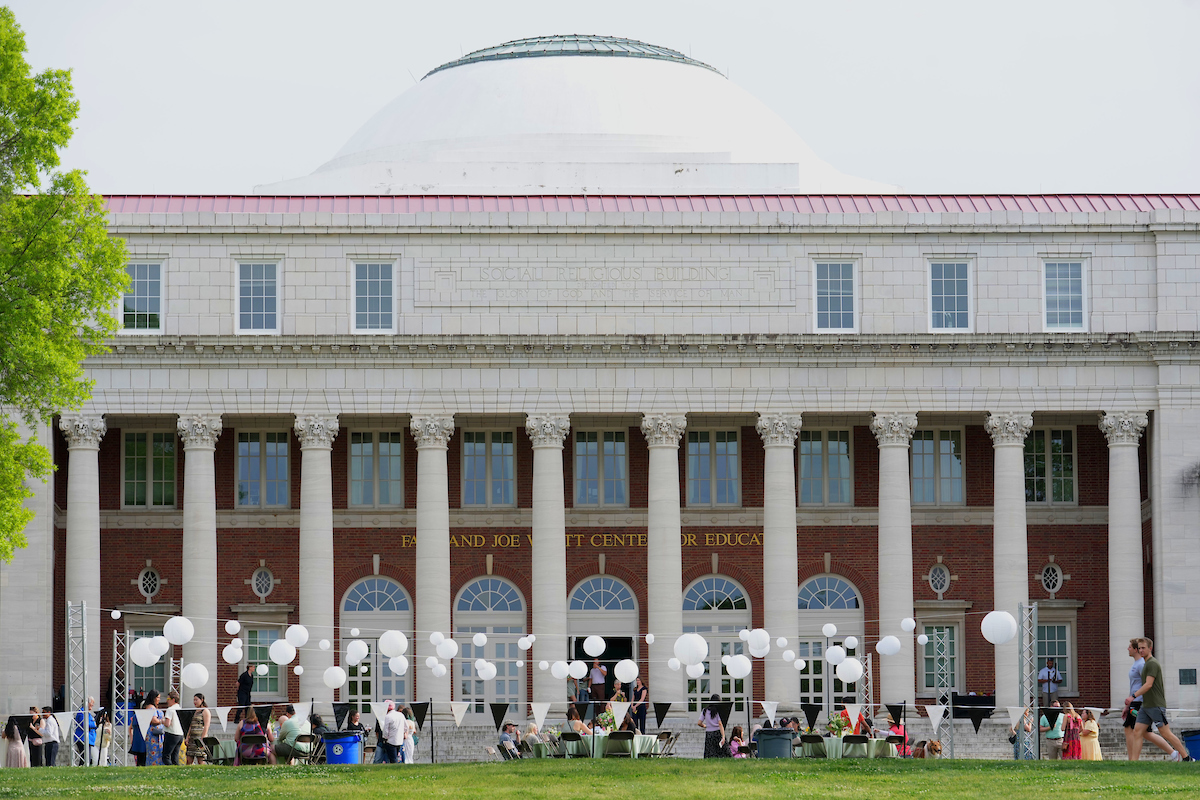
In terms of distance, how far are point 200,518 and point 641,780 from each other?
23.6m

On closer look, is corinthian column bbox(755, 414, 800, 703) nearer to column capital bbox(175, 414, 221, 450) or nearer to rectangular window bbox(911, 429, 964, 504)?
rectangular window bbox(911, 429, 964, 504)

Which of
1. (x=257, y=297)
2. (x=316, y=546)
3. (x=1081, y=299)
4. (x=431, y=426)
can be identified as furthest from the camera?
(x=1081, y=299)

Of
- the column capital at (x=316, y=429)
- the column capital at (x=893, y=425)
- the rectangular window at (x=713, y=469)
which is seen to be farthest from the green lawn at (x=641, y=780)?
the rectangular window at (x=713, y=469)

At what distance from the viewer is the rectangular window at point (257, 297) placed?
5356cm

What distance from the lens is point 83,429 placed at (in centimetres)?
5225

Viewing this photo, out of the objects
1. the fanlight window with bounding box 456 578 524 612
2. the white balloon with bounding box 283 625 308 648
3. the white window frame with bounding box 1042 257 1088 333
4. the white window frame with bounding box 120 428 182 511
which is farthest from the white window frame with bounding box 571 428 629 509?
the white balloon with bounding box 283 625 308 648

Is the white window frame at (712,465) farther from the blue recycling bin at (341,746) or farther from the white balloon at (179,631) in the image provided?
the white balloon at (179,631)

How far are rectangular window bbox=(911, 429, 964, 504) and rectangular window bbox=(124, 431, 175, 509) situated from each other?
1980 centimetres

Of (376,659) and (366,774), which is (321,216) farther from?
(366,774)

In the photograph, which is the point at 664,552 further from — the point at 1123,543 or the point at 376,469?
the point at 1123,543

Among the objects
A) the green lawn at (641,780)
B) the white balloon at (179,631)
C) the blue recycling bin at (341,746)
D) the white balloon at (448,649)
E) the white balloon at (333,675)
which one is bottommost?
the blue recycling bin at (341,746)

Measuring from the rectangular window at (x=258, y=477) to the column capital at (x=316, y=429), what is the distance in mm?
3432

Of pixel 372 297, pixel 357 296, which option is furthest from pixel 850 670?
pixel 357 296

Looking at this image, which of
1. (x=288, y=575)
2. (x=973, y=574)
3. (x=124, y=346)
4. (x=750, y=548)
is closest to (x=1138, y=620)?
(x=973, y=574)
